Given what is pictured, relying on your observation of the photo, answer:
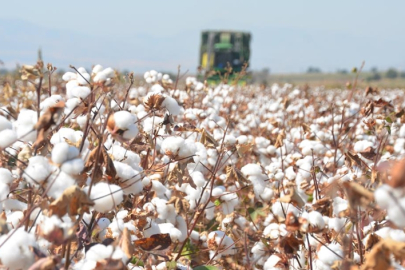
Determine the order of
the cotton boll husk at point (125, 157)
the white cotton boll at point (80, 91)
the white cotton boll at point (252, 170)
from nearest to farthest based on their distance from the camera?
the cotton boll husk at point (125, 157) < the white cotton boll at point (80, 91) < the white cotton boll at point (252, 170)

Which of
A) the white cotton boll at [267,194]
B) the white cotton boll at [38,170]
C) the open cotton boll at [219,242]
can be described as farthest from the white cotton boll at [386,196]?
the white cotton boll at [267,194]

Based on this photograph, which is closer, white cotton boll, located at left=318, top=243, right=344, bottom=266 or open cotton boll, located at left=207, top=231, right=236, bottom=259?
white cotton boll, located at left=318, top=243, right=344, bottom=266

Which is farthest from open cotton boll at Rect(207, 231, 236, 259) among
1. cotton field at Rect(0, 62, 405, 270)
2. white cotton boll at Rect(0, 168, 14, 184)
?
white cotton boll at Rect(0, 168, 14, 184)

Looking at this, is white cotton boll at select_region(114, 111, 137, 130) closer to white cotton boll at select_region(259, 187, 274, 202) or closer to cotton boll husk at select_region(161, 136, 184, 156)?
cotton boll husk at select_region(161, 136, 184, 156)

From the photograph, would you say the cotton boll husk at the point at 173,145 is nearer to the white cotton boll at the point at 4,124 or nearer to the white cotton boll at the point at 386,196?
the white cotton boll at the point at 4,124

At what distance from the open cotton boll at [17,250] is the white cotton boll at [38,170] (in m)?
0.12

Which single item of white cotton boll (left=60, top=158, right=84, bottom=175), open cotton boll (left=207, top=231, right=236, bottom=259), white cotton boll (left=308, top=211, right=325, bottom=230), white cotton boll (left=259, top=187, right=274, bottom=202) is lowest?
white cotton boll (left=259, top=187, right=274, bottom=202)

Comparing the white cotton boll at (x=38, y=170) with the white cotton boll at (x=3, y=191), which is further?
the white cotton boll at (x=3, y=191)

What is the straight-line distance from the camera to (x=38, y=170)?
3.68ft

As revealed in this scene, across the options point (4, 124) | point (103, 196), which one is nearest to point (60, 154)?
point (103, 196)

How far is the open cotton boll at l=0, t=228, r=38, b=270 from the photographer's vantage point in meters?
1.03

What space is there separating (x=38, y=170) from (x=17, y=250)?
0.17 m

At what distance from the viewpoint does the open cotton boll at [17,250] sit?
1.03 meters

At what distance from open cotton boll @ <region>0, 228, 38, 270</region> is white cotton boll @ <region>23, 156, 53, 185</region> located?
0.39 feet
